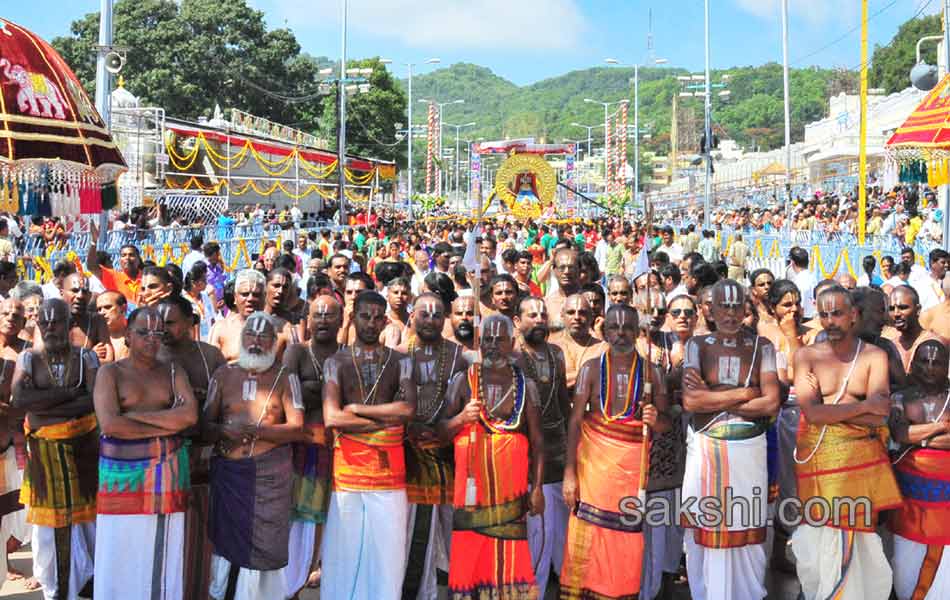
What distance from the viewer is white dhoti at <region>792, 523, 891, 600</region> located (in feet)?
18.9

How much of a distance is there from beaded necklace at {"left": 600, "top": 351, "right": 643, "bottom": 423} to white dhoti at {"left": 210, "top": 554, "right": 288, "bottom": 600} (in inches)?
76.1

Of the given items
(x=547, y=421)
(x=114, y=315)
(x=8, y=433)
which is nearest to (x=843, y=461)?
(x=547, y=421)

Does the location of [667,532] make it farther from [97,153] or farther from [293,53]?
[293,53]

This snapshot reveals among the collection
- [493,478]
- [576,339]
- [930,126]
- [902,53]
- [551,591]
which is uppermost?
[902,53]

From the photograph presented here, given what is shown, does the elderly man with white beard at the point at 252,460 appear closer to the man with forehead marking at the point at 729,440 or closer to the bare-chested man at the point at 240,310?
the bare-chested man at the point at 240,310

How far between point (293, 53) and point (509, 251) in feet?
167

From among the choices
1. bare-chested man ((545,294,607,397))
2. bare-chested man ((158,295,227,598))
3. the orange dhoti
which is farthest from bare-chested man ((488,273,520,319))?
the orange dhoti

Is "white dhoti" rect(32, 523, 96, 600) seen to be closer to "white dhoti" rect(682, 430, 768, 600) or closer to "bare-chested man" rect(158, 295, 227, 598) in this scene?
"bare-chested man" rect(158, 295, 227, 598)

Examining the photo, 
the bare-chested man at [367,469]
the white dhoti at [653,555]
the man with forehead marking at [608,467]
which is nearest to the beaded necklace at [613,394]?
the man with forehead marking at [608,467]

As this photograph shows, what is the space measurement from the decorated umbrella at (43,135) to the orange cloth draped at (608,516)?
3.49 meters

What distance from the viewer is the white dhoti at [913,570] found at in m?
Result: 5.79

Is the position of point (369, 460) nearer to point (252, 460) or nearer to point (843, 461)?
point (252, 460)

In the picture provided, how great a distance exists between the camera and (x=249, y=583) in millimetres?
5656

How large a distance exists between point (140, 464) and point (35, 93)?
93.1 inches
